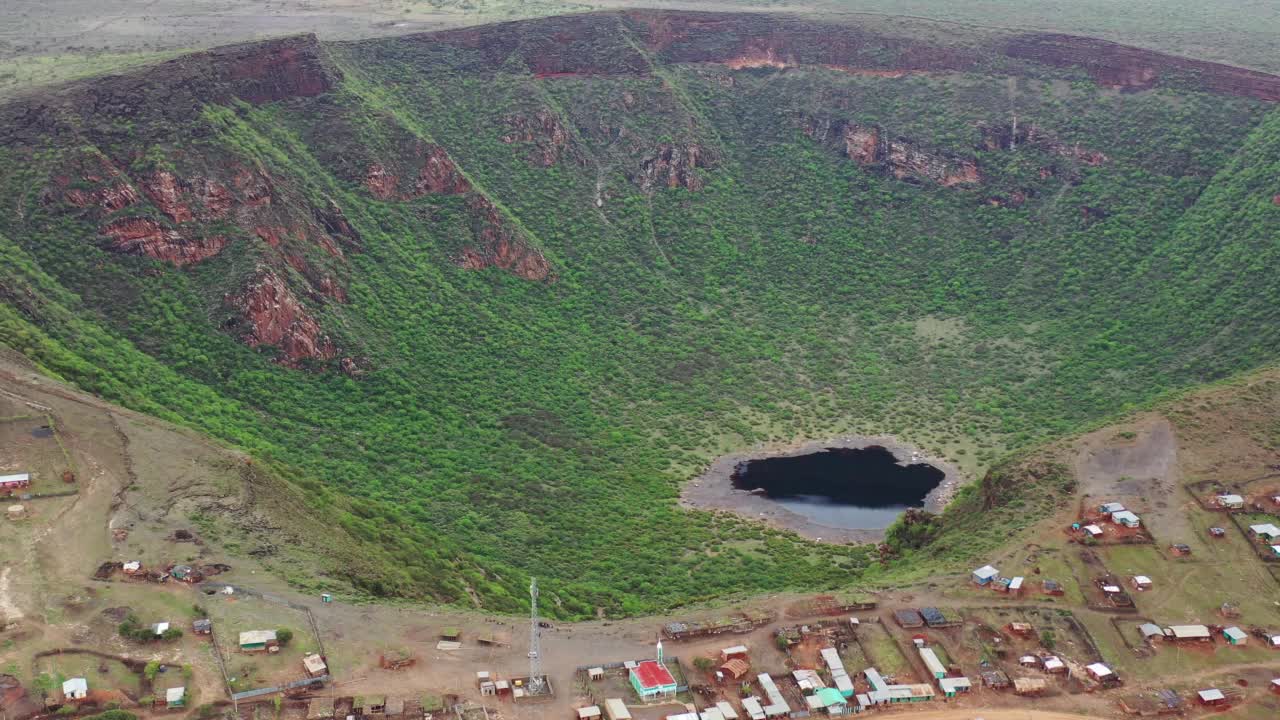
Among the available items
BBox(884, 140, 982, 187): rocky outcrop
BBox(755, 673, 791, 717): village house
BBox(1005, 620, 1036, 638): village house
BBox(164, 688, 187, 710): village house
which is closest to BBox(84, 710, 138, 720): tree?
BBox(164, 688, 187, 710): village house

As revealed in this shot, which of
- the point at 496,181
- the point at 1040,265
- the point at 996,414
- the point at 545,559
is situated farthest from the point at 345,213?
the point at 1040,265

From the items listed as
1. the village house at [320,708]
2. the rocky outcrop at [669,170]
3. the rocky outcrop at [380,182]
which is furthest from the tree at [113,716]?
the rocky outcrop at [669,170]

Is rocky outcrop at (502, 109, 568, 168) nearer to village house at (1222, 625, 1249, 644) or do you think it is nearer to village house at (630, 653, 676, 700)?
village house at (630, 653, 676, 700)

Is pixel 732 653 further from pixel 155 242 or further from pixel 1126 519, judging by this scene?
pixel 155 242

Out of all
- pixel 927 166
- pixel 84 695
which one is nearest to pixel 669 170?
pixel 927 166

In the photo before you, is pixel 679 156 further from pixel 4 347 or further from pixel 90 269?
pixel 4 347

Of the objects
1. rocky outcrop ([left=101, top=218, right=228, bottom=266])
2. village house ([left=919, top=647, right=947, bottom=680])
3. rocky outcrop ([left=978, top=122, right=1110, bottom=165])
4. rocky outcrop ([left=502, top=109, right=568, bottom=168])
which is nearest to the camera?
village house ([left=919, top=647, right=947, bottom=680])

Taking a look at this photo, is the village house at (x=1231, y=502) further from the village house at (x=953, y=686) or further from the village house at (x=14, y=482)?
the village house at (x=14, y=482)
